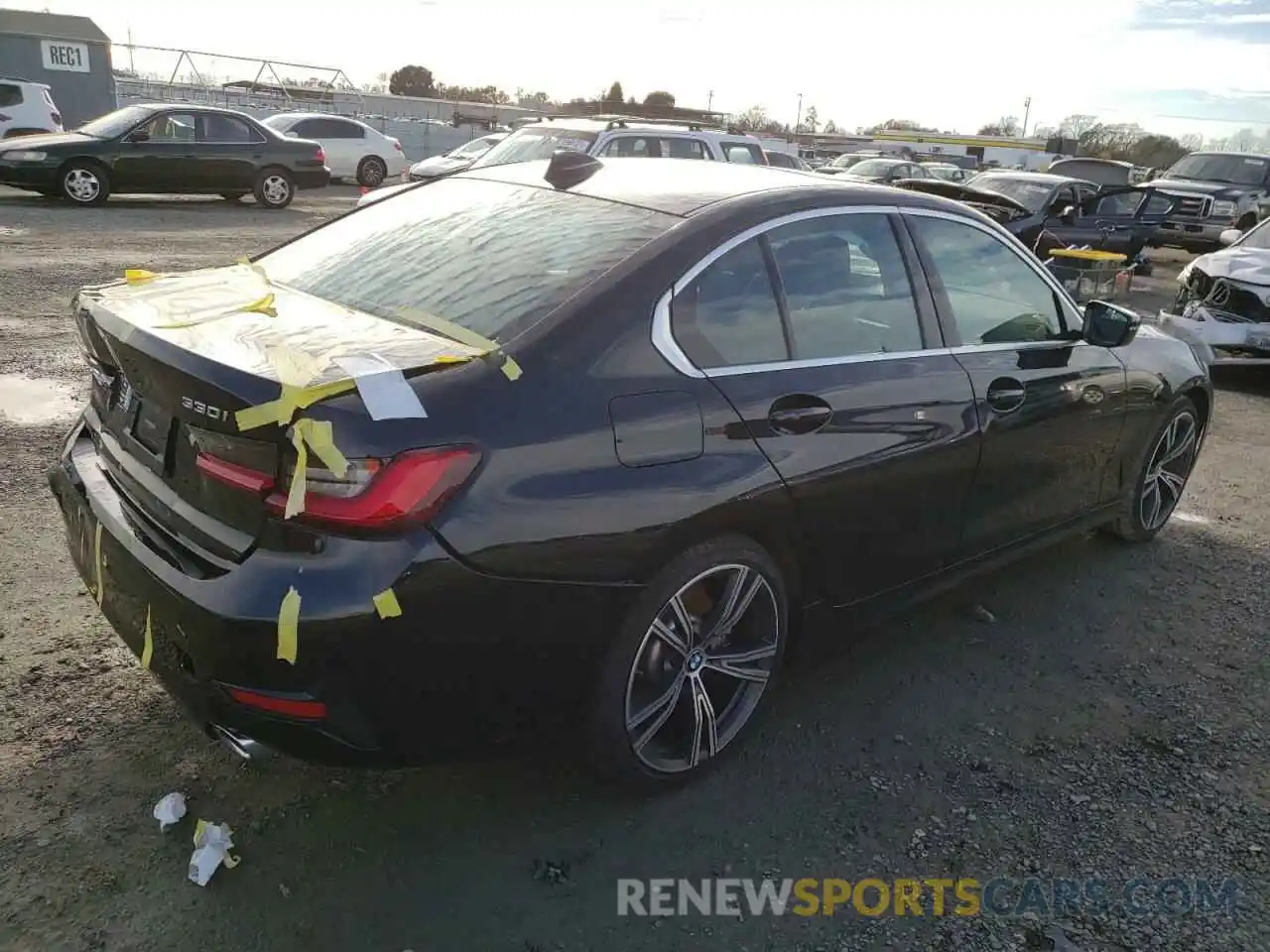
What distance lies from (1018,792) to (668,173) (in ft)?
7.54

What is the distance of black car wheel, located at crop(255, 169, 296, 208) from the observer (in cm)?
1694

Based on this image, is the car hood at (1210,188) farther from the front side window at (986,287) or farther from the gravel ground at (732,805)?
the gravel ground at (732,805)

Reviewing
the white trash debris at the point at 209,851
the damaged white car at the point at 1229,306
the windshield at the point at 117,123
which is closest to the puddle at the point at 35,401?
the white trash debris at the point at 209,851

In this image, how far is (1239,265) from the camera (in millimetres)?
8625

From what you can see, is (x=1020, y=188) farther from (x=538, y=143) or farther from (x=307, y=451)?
(x=307, y=451)

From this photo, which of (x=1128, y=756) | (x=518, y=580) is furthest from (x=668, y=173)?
(x=1128, y=756)

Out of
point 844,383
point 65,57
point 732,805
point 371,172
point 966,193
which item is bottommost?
point 732,805

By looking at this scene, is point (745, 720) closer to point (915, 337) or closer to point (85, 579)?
point (915, 337)

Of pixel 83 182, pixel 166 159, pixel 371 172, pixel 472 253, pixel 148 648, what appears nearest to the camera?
pixel 148 648

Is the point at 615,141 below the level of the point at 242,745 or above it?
above

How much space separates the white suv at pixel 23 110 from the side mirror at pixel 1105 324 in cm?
2139

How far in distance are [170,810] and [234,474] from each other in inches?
40.5

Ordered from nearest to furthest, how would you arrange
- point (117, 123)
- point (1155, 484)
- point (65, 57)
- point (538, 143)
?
point (1155, 484)
point (538, 143)
point (117, 123)
point (65, 57)

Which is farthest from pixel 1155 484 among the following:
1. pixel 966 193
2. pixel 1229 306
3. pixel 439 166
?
pixel 439 166
